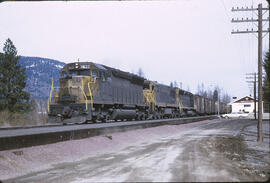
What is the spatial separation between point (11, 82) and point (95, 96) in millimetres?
30881

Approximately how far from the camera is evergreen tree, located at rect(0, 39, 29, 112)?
45.4 m

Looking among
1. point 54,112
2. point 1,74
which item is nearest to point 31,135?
point 54,112

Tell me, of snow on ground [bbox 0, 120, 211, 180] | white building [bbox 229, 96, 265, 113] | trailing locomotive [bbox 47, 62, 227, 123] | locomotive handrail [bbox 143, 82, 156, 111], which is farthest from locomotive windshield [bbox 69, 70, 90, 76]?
white building [bbox 229, 96, 265, 113]

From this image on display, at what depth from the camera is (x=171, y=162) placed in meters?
8.86

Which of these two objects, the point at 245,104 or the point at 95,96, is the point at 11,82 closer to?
the point at 95,96

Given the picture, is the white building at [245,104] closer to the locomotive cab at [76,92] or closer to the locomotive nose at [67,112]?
the locomotive cab at [76,92]

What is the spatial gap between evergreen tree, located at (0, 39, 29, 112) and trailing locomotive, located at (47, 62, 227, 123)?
2304 cm

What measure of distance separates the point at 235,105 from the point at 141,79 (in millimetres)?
80507

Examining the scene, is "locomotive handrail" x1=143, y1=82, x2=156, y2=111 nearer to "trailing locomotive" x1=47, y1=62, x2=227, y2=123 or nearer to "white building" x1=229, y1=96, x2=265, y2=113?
"trailing locomotive" x1=47, y1=62, x2=227, y2=123

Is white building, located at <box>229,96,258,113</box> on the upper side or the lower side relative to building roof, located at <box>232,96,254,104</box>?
lower

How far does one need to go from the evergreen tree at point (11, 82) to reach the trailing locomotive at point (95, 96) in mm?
23043

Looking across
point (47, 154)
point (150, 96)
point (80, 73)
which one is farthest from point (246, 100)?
point (47, 154)

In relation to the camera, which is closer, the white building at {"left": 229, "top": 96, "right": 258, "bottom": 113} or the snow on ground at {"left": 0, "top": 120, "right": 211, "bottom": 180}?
the snow on ground at {"left": 0, "top": 120, "right": 211, "bottom": 180}

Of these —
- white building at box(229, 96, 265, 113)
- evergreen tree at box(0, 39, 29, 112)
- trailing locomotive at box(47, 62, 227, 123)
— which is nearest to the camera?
trailing locomotive at box(47, 62, 227, 123)
